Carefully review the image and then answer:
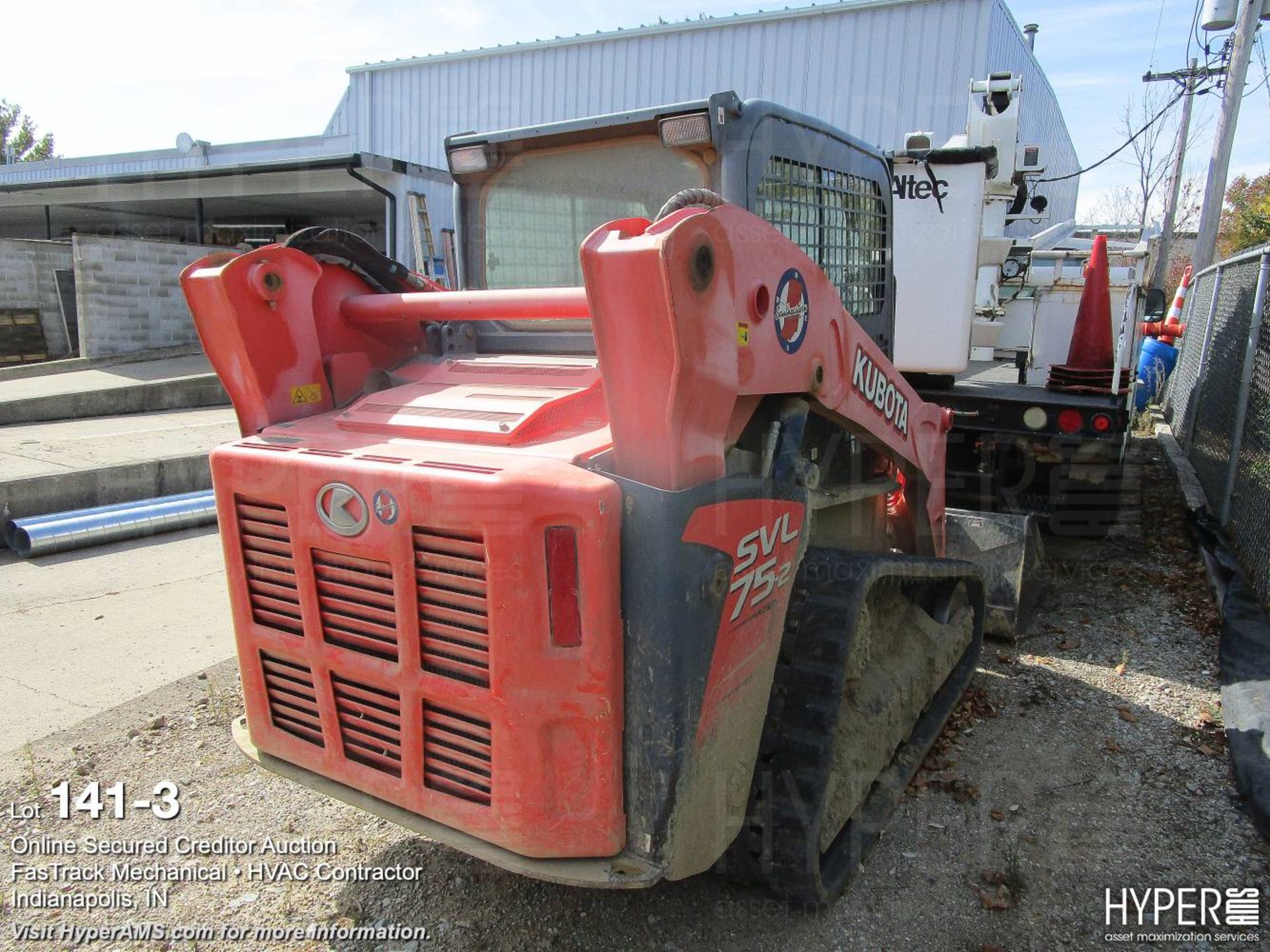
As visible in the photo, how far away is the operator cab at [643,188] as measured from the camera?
8.90 ft

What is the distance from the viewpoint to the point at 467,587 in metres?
2.08

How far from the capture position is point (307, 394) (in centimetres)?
280

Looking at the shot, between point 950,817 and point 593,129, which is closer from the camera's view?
point 593,129

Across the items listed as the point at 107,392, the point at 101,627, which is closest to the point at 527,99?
the point at 107,392

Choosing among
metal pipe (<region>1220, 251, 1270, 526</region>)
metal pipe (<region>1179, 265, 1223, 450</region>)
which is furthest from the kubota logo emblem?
metal pipe (<region>1179, 265, 1223, 450</region>)

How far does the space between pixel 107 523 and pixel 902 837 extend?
19.5ft

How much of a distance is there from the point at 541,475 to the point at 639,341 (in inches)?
14.8

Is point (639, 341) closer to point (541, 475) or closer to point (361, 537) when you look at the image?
point (541, 475)

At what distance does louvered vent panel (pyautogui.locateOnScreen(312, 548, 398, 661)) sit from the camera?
7.32 feet

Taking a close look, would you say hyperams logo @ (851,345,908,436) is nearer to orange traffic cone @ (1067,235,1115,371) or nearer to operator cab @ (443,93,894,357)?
operator cab @ (443,93,894,357)

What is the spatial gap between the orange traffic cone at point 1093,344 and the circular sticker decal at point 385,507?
17.2 feet

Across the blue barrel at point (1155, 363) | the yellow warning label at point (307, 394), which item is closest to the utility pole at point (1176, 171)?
the blue barrel at point (1155, 363)

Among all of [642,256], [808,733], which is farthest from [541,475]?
[808,733]

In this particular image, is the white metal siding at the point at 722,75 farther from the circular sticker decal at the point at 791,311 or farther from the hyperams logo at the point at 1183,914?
the hyperams logo at the point at 1183,914
